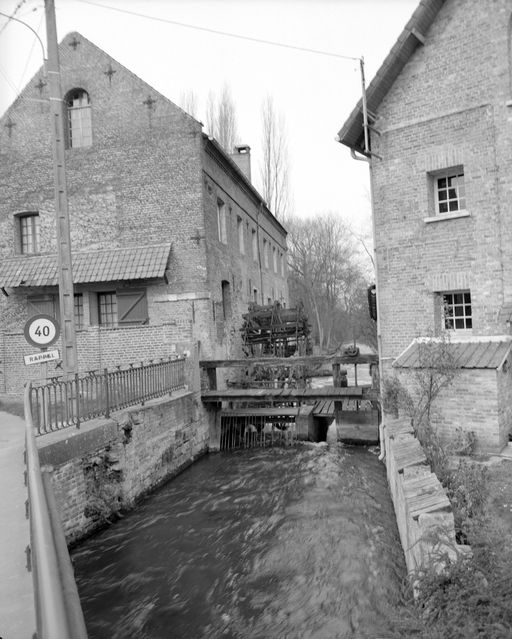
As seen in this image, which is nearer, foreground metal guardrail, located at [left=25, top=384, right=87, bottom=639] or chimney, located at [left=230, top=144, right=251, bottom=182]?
foreground metal guardrail, located at [left=25, top=384, right=87, bottom=639]

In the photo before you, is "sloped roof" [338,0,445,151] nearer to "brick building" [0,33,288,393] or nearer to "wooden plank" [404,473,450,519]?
"brick building" [0,33,288,393]

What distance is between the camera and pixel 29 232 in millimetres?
16250

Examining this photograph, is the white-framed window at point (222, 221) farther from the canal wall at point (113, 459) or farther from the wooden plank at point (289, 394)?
the canal wall at point (113, 459)

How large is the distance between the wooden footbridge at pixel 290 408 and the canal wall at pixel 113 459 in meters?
1.81

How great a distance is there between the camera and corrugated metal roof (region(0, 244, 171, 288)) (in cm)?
1436

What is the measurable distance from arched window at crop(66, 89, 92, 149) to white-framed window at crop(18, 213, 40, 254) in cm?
273

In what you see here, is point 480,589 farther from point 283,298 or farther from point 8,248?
point 283,298

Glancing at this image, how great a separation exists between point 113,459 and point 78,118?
38.8 ft

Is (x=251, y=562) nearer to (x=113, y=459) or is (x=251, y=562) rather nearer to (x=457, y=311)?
(x=113, y=459)

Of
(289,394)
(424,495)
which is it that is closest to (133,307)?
(289,394)

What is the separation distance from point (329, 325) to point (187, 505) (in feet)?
123

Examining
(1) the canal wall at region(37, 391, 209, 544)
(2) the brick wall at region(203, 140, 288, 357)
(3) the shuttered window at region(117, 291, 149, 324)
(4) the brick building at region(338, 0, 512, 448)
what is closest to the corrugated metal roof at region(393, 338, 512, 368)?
(4) the brick building at region(338, 0, 512, 448)

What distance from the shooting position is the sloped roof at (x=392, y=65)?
9.96 m

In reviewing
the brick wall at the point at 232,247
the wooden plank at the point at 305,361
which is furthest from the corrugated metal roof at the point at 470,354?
the brick wall at the point at 232,247
